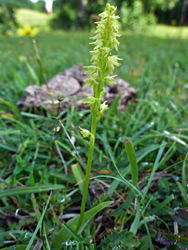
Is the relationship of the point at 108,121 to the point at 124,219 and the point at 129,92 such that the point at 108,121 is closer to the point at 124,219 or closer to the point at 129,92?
the point at 129,92

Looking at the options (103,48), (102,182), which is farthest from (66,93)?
(103,48)

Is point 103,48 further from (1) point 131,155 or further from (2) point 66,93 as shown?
(2) point 66,93

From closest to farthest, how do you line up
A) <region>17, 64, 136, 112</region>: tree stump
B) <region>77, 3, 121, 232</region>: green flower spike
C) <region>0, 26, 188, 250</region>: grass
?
<region>77, 3, 121, 232</region>: green flower spike, <region>0, 26, 188, 250</region>: grass, <region>17, 64, 136, 112</region>: tree stump

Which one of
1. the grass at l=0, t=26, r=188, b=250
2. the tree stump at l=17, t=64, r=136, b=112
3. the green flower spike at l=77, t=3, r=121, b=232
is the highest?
the green flower spike at l=77, t=3, r=121, b=232

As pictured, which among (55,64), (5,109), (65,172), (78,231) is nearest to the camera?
(78,231)

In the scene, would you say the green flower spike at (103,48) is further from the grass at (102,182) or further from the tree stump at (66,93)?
the tree stump at (66,93)

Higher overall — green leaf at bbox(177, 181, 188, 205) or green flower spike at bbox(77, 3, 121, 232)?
green flower spike at bbox(77, 3, 121, 232)

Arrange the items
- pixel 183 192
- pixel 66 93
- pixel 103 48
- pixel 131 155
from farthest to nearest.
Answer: pixel 66 93, pixel 183 192, pixel 131 155, pixel 103 48

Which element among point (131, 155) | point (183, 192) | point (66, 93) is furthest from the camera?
point (66, 93)

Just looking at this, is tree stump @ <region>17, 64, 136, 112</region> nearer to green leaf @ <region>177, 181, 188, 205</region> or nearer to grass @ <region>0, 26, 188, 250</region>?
grass @ <region>0, 26, 188, 250</region>

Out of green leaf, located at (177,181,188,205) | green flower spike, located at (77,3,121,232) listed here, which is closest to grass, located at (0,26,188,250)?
green leaf, located at (177,181,188,205)

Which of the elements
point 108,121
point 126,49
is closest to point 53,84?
point 108,121
